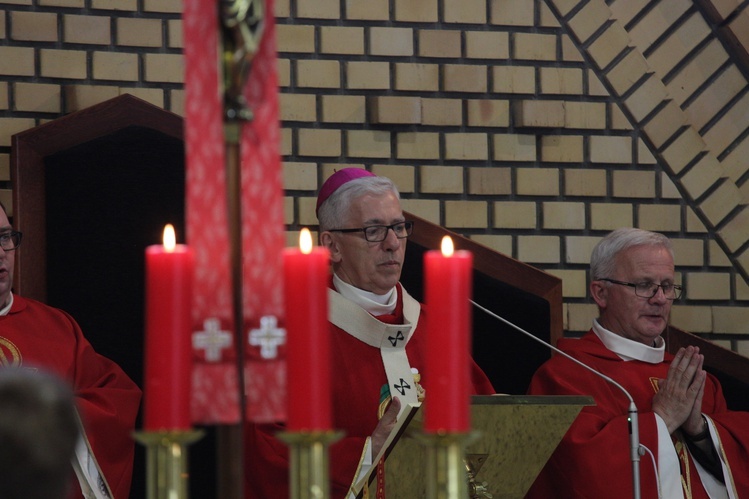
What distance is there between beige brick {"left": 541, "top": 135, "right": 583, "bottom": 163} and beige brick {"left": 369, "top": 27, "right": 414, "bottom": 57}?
0.68 m

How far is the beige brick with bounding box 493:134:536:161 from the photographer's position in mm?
5184

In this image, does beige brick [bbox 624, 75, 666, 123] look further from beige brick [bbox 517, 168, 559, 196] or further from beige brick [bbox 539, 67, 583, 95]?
beige brick [bbox 517, 168, 559, 196]

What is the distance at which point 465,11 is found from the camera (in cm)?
518

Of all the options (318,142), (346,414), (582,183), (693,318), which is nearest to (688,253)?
(693,318)

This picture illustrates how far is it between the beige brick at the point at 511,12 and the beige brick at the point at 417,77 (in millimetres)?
342

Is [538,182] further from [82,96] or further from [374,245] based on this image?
[82,96]

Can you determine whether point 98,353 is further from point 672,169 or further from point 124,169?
point 672,169

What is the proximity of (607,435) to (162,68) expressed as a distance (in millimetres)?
2127

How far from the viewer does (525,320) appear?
4.84 m

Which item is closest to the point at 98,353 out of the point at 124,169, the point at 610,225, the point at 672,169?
the point at 124,169

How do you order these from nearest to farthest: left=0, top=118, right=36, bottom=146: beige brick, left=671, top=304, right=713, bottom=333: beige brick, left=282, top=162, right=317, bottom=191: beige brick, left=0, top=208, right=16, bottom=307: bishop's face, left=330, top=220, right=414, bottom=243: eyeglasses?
1. left=0, top=208, right=16, bottom=307: bishop's face
2. left=330, top=220, right=414, bottom=243: eyeglasses
3. left=0, top=118, right=36, bottom=146: beige brick
4. left=282, top=162, right=317, bottom=191: beige brick
5. left=671, top=304, right=713, bottom=333: beige brick

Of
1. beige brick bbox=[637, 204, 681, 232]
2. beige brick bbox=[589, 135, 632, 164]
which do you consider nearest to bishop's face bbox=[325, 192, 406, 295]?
beige brick bbox=[589, 135, 632, 164]

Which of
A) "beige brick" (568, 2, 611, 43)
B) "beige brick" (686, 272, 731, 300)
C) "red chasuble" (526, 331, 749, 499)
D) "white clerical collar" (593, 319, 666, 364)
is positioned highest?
"beige brick" (568, 2, 611, 43)

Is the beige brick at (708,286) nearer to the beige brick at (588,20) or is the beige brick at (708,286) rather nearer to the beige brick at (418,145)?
the beige brick at (588,20)
